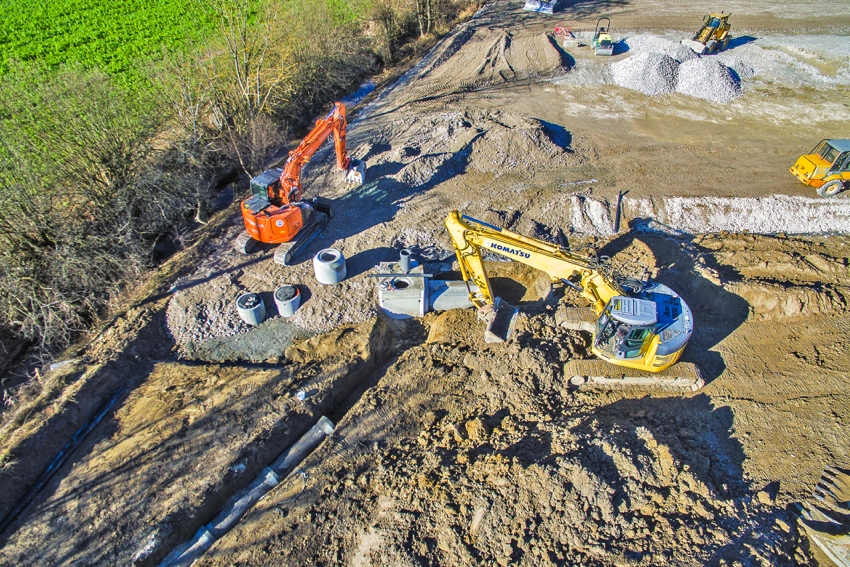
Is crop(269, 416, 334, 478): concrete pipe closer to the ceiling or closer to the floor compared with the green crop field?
closer to the floor

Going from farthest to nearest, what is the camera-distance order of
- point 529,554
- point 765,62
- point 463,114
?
point 765,62, point 463,114, point 529,554

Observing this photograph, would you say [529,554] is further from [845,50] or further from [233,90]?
[845,50]

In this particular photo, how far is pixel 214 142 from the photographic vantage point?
1511 centimetres

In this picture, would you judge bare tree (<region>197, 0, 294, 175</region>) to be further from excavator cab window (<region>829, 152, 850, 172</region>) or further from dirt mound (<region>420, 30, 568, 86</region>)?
excavator cab window (<region>829, 152, 850, 172</region>)

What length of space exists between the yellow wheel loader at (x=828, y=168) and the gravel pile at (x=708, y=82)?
19.0 ft

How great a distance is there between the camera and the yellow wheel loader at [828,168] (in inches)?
530

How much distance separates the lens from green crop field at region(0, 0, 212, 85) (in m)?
19.8

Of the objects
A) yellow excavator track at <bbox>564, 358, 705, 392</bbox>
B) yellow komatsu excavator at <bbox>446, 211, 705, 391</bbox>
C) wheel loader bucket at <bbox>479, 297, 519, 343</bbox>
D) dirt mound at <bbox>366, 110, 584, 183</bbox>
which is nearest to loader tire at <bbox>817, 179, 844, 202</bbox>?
dirt mound at <bbox>366, 110, 584, 183</bbox>

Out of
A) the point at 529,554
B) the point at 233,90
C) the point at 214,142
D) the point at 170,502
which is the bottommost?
the point at 529,554

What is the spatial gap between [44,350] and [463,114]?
14.4 m

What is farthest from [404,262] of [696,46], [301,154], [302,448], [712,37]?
Answer: [712,37]

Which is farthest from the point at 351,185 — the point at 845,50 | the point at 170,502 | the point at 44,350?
the point at 845,50

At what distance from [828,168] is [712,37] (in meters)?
12.3

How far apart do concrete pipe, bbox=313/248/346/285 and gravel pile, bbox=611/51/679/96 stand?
16280 mm
